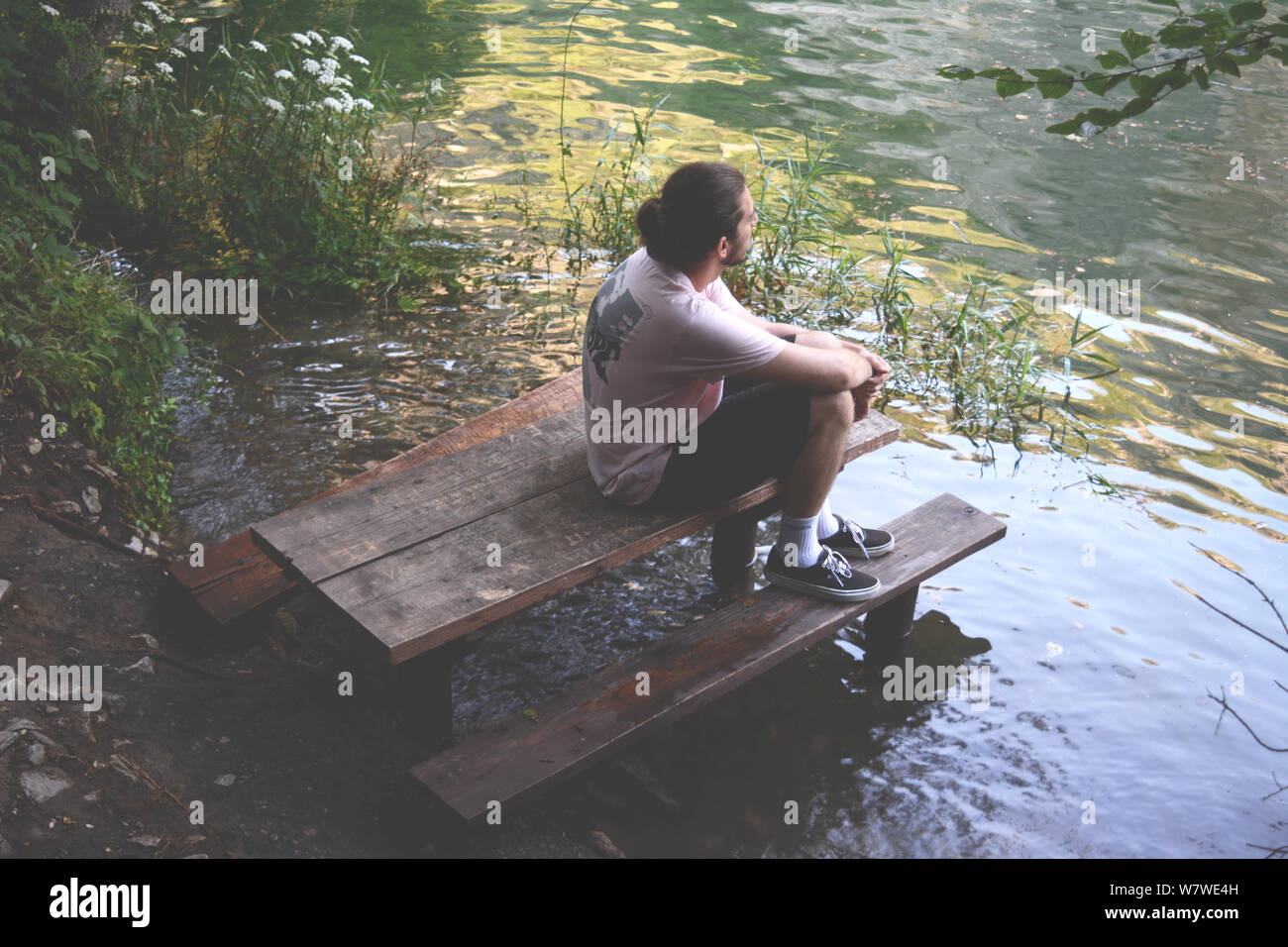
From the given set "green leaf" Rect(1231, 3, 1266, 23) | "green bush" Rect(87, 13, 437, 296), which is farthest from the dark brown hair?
"green bush" Rect(87, 13, 437, 296)

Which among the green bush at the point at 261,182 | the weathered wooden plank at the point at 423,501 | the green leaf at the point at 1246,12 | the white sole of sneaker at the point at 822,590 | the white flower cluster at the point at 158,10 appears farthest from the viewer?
the white flower cluster at the point at 158,10

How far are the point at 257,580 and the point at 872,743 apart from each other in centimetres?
231

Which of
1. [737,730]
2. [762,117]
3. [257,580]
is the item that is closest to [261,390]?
[257,580]

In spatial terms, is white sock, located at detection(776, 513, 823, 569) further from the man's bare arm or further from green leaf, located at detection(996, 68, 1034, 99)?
green leaf, located at detection(996, 68, 1034, 99)

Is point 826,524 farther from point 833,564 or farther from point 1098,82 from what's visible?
point 1098,82

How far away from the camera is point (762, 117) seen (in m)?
10.3

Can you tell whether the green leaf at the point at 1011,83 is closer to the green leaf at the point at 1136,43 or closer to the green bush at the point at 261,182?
the green leaf at the point at 1136,43

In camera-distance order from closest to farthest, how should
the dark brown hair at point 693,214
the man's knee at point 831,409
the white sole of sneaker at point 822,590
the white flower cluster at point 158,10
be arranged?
1. the dark brown hair at point 693,214
2. the man's knee at point 831,409
3. the white sole of sneaker at point 822,590
4. the white flower cluster at point 158,10

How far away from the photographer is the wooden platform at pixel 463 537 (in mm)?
3129

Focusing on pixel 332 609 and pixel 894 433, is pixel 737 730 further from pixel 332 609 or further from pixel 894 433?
pixel 332 609

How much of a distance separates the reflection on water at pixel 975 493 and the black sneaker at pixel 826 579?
508 millimetres

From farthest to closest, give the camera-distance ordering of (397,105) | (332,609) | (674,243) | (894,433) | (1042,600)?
1. (397,105)
2. (1042,600)
3. (894,433)
4. (674,243)
5. (332,609)

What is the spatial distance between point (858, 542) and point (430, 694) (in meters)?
1.72

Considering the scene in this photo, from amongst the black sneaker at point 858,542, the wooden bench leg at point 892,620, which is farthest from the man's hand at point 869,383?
the wooden bench leg at point 892,620
